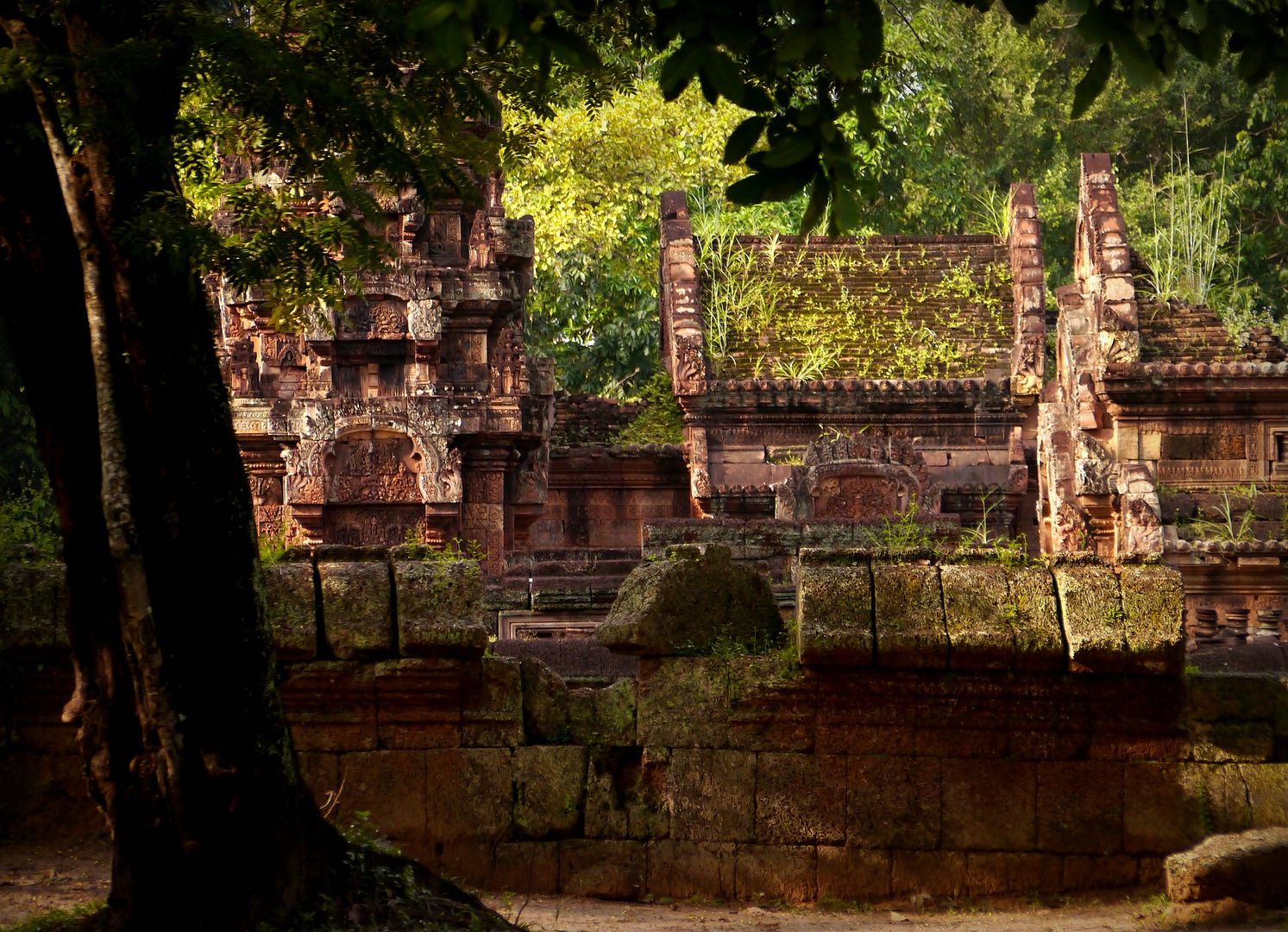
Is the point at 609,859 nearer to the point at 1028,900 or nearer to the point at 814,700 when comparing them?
the point at 814,700

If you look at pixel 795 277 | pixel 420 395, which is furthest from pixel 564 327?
pixel 420 395

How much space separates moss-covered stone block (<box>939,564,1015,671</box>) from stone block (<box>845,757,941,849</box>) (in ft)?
1.48

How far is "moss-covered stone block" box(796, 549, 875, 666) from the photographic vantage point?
19.4 ft

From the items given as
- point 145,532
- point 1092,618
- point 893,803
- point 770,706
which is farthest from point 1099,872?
point 145,532

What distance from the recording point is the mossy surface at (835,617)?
592 cm

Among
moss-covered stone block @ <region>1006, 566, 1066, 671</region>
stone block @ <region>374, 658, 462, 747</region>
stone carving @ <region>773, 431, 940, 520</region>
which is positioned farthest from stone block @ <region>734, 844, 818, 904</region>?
stone carving @ <region>773, 431, 940, 520</region>

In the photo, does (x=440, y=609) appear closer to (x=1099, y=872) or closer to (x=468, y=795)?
(x=468, y=795)

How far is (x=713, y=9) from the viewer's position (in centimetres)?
404

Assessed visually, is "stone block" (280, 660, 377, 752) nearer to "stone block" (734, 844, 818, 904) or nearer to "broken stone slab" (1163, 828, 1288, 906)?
"stone block" (734, 844, 818, 904)

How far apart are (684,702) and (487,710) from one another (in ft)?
2.47

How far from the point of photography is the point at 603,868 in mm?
6117

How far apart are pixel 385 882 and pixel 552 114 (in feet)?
9.59

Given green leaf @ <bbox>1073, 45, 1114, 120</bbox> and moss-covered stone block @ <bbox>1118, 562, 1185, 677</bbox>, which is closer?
green leaf @ <bbox>1073, 45, 1114, 120</bbox>

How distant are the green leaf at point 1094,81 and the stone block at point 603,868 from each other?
3218 mm
